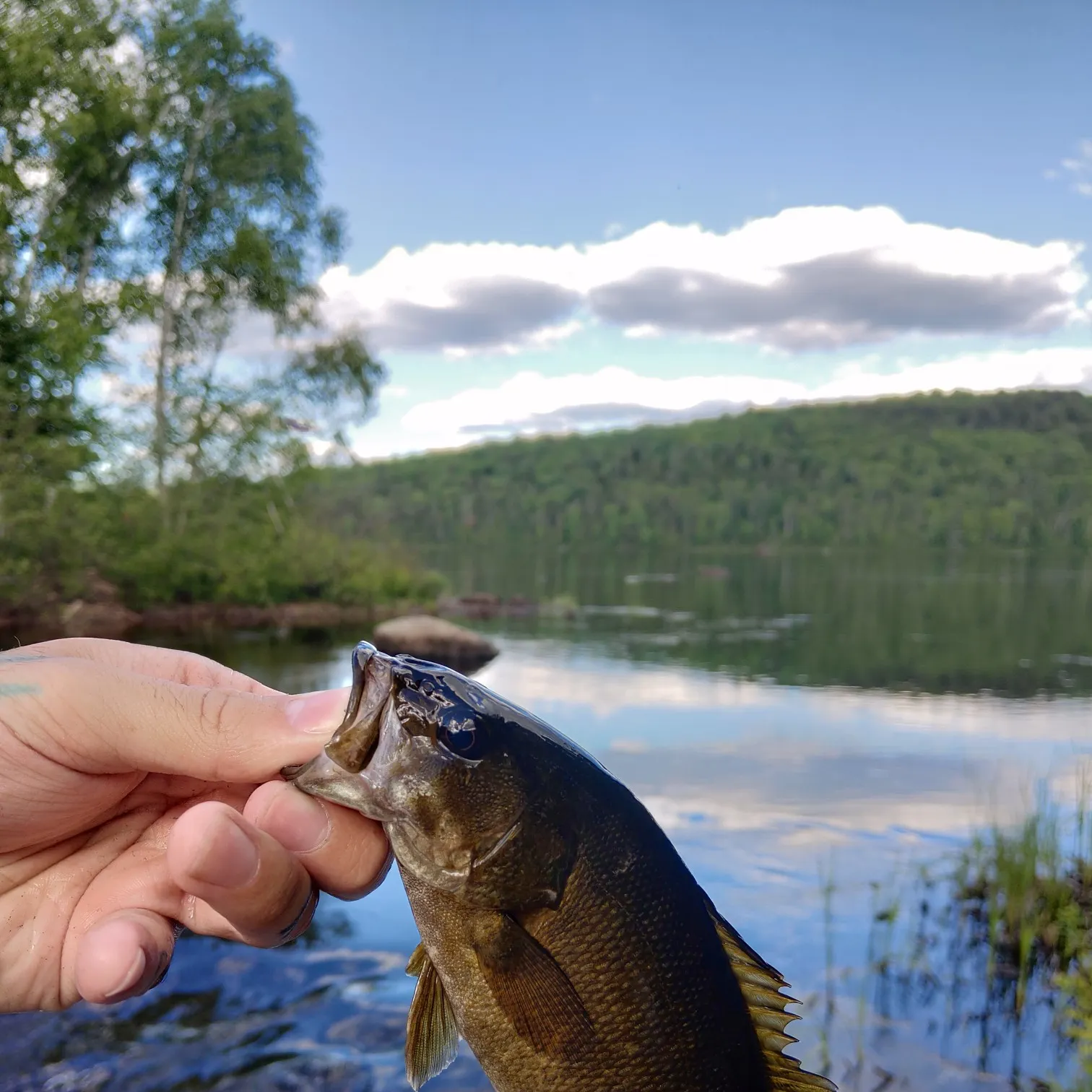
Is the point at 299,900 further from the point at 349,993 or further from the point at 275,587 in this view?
the point at 275,587

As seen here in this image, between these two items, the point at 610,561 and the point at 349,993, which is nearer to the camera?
the point at 349,993

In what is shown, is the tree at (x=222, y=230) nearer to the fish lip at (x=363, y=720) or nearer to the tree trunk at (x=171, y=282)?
the tree trunk at (x=171, y=282)

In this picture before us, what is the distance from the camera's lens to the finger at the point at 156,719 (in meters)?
2.50

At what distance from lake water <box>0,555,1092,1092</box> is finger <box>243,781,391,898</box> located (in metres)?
4.86

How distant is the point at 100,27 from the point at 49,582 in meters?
19.1

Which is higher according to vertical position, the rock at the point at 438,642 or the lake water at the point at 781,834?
the rock at the point at 438,642

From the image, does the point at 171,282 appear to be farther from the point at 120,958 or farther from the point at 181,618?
the point at 120,958

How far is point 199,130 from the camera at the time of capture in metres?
32.9

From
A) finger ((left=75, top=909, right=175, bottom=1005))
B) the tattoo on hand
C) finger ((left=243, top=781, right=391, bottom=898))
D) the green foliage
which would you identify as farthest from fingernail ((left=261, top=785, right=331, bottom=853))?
the green foliage

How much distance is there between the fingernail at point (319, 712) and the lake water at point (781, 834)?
207 inches

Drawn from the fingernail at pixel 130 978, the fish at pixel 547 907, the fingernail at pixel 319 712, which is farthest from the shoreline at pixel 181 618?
the fish at pixel 547 907

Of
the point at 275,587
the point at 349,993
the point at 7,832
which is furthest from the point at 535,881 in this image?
the point at 275,587

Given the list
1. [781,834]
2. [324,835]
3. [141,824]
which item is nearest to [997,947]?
[781,834]

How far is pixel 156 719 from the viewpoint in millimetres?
2518
